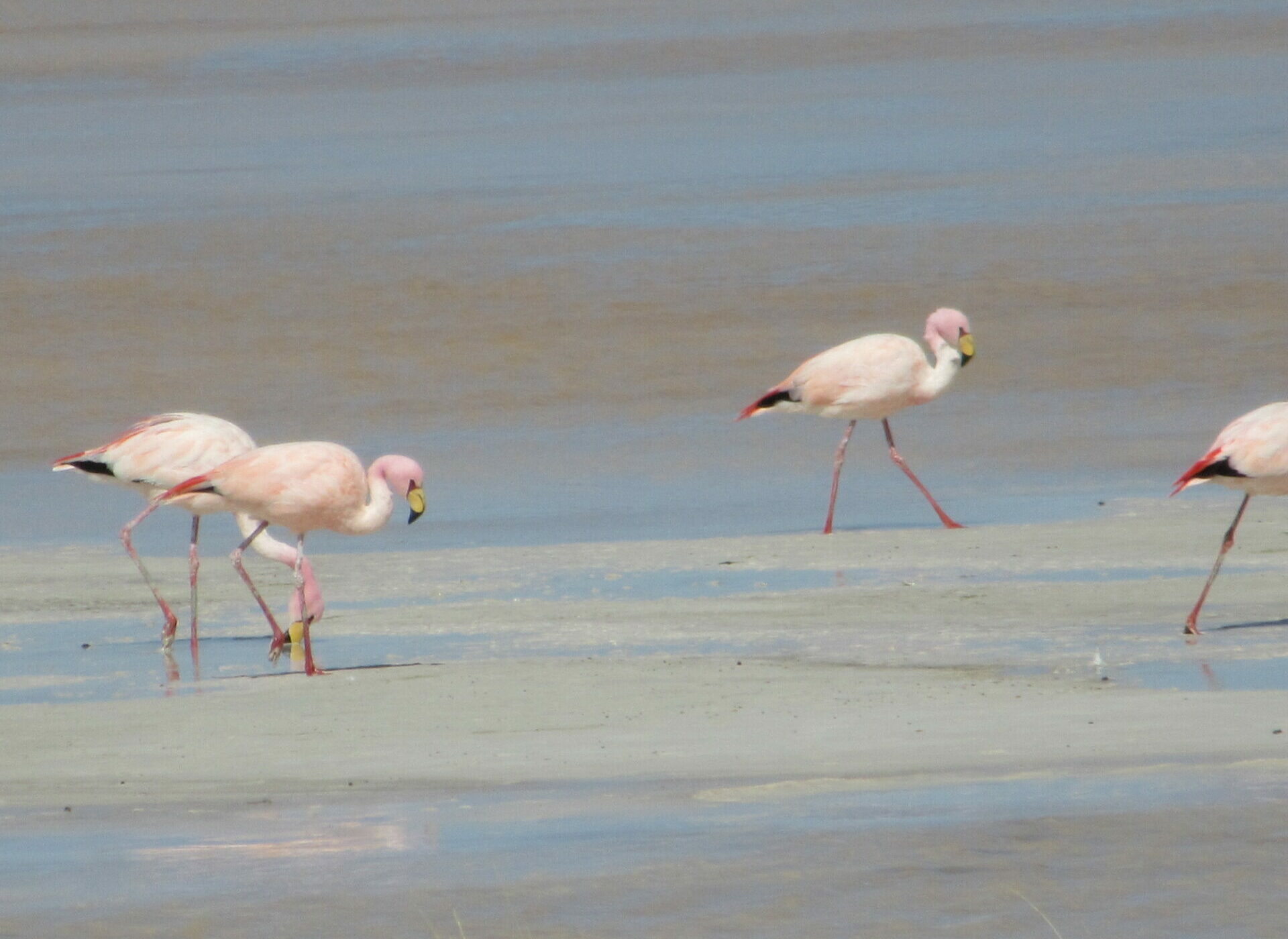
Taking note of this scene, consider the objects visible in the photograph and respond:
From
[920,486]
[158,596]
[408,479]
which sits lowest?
[920,486]

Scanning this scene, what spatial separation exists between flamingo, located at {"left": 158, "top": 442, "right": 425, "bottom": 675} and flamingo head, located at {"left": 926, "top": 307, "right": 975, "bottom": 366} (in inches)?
204

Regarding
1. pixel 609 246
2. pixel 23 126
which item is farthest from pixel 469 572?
pixel 23 126

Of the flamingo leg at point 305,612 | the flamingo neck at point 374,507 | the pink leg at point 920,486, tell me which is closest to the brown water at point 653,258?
the pink leg at point 920,486

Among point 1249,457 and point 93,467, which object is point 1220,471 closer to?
point 1249,457

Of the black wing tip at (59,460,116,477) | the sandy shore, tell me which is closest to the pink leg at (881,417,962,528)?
the sandy shore

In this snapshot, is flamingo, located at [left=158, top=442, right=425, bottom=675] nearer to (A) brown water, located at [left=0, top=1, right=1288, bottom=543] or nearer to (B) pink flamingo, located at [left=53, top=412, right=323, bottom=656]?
(B) pink flamingo, located at [left=53, top=412, right=323, bottom=656]

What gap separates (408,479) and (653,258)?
10816 mm

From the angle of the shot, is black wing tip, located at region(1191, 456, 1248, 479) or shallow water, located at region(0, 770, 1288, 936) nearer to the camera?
shallow water, located at region(0, 770, 1288, 936)

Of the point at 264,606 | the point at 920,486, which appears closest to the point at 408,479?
the point at 264,606

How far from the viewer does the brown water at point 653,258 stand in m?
14.7

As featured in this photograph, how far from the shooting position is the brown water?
14.7 metres

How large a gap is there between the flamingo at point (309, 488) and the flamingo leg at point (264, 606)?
3 cm

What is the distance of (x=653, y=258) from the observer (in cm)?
2008

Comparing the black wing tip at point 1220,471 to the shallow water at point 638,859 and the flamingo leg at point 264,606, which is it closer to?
the shallow water at point 638,859
